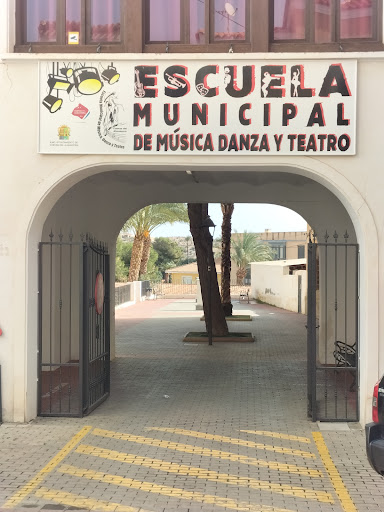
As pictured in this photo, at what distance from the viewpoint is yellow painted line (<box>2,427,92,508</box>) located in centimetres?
625

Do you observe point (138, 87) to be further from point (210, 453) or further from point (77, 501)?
point (77, 501)

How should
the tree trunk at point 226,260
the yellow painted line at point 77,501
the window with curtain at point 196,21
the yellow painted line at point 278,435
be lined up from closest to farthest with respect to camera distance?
1. the yellow painted line at point 77,501
2. the yellow painted line at point 278,435
3. the window with curtain at point 196,21
4. the tree trunk at point 226,260

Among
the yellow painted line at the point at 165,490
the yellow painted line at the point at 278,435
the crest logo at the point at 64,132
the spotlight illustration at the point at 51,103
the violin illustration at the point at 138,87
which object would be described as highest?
the violin illustration at the point at 138,87

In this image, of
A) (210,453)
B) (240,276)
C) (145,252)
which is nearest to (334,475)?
(210,453)

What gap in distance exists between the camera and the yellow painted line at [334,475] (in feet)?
20.4

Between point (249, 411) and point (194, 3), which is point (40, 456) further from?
point (194, 3)

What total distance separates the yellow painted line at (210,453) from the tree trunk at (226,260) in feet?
65.2

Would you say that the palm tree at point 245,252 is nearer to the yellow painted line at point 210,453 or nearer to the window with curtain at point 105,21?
the window with curtain at point 105,21

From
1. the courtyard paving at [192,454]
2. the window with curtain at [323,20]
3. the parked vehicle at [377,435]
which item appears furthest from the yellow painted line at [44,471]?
the window with curtain at [323,20]

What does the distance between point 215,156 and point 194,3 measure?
2.29 metres

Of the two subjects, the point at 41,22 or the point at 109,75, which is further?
the point at 41,22

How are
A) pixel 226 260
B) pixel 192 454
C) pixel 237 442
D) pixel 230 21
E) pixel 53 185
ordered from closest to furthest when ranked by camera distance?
pixel 192 454 < pixel 237 442 < pixel 53 185 < pixel 230 21 < pixel 226 260

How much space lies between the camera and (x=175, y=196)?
15.1m

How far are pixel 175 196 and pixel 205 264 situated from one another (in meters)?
5.60
